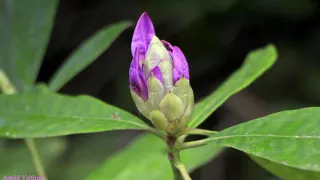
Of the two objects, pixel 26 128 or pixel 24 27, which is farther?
pixel 24 27

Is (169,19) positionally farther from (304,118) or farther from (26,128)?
(304,118)

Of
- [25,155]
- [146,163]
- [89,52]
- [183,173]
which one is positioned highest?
[183,173]

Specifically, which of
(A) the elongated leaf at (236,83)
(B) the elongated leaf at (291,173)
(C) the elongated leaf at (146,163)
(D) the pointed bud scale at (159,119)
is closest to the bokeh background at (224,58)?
(C) the elongated leaf at (146,163)

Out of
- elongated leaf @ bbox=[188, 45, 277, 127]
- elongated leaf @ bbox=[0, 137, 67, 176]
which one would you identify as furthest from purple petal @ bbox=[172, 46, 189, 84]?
elongated leaf @ bbox=[0, 137, 67, 176]

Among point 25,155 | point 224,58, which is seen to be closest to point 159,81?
point 25,155

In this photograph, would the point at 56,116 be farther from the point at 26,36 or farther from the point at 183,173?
the point at 26,36

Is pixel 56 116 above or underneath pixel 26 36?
above

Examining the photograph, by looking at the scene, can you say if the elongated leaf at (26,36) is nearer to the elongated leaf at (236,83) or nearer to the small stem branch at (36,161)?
the small stem branch at (36,161)

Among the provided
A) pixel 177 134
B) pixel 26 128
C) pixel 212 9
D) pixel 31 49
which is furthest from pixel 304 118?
pixel 212 9
